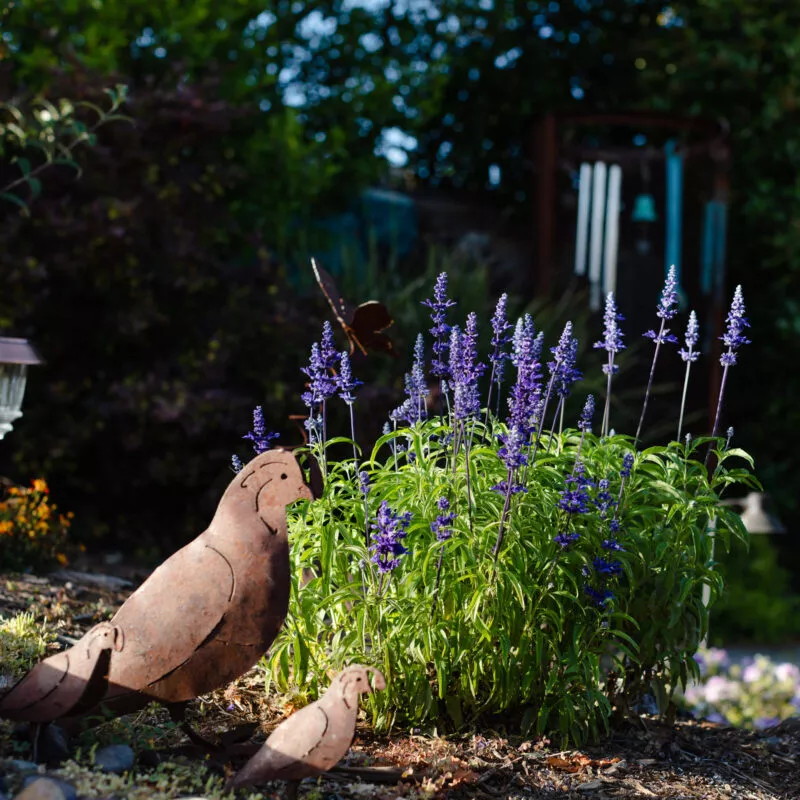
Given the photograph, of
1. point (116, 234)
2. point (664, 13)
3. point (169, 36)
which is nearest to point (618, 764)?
point (116, 234)

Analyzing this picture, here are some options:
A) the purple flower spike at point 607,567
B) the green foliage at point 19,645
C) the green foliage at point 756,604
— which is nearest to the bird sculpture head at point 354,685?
the purple flower spike at point 607,567

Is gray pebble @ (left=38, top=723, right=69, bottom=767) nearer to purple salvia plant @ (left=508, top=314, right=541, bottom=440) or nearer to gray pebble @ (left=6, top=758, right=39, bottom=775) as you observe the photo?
gray pebble @ (left=6, top=758, right=39, bottom=775)

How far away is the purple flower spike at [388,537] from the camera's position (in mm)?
2705

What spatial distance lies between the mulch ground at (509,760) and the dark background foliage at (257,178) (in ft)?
8.88

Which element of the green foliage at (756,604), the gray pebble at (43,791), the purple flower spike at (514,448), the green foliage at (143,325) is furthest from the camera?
the green foliage at (756,604)

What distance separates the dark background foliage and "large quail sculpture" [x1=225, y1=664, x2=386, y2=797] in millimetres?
3693

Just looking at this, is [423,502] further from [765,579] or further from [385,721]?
[765,579]

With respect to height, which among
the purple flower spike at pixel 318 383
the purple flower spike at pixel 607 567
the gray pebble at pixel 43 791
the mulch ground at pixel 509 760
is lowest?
the mulch ground at pixel 509 760

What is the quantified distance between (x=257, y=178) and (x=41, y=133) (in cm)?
205

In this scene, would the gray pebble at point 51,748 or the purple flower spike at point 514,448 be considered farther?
the purple flower spike at point 514,448

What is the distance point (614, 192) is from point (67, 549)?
18.6 ft

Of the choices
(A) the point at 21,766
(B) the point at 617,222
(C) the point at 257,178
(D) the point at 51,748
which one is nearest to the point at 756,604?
(B) the point at 617,222

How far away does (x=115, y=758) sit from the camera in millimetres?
2641

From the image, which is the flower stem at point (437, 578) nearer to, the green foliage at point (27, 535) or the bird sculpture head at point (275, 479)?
the bird sculpture head at point (275, 479)
